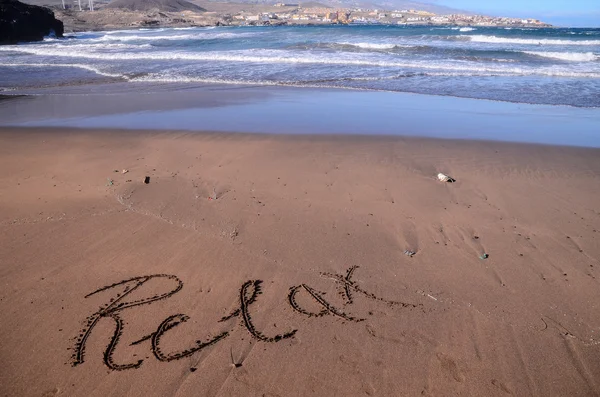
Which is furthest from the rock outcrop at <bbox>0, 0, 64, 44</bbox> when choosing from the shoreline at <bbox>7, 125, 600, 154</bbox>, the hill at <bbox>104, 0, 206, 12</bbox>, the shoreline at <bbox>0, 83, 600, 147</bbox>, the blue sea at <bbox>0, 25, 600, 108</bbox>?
the hill at <bbox>104, 0, 206, 12</bbox>

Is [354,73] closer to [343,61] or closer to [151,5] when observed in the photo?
[343,61]

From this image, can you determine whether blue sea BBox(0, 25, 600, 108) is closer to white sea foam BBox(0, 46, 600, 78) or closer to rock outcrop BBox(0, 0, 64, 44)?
white sea foam BBox(0, 46, 600, 78)

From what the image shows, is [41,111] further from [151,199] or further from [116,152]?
[151,199]

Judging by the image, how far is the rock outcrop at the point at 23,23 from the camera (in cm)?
3669

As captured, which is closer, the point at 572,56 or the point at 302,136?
the point at 302,136

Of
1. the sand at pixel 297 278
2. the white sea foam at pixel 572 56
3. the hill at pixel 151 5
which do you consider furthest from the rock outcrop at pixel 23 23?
Result: the hill at pixel 151 5

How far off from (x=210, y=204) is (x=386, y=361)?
3.12 m

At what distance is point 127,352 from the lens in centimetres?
283

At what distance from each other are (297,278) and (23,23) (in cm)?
4899

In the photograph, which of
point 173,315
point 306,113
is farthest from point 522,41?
point 173,315

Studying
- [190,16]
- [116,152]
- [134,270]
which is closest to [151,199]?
[134,270]

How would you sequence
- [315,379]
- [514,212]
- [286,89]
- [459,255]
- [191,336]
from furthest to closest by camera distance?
[286,89] → [514,212] → [459,255] → [191,336] → [315,379]

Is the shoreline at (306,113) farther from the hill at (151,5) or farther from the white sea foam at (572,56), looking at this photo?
the hill at (151,5)

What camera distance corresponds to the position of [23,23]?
38.8m
